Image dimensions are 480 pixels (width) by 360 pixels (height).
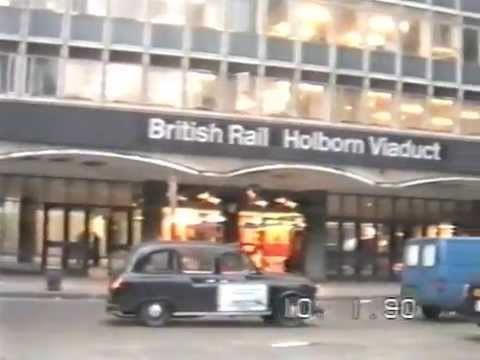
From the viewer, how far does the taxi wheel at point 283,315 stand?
18594 mm

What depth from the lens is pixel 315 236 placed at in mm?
37688

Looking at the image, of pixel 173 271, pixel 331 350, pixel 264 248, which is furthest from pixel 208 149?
pixel 331 350

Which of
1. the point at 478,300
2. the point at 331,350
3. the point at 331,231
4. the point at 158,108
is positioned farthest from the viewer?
the point at 331,231

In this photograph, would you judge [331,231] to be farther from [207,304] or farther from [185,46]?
[207,304]

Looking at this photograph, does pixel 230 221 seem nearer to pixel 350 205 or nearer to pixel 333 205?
pixel 333 205

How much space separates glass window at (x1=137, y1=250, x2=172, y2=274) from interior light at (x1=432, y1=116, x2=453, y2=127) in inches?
881

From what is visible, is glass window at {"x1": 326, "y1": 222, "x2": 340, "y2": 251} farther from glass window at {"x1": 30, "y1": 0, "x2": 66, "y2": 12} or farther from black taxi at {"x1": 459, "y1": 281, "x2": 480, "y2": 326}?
black taxi at {"x1": 459, "y1": 281, "x2": 480, "y2": 326}

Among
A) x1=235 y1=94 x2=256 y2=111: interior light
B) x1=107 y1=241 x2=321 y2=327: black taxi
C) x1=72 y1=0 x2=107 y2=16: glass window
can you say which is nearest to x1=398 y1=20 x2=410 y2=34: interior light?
x1=235 y1=94 x2=256 y2=111: interior light

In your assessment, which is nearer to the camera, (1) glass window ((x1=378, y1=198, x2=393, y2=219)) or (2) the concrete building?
(2) the concrete building

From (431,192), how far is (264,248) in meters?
7.28

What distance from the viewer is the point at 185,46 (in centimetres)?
3425

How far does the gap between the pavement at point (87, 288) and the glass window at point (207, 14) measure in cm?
944

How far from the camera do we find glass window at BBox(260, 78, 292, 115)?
35.4 metres

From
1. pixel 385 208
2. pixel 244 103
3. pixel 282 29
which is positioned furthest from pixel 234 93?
pixel 385 208
